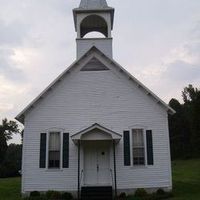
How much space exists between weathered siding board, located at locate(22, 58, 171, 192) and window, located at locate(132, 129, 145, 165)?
0.39m

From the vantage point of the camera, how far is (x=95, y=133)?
2058 cm

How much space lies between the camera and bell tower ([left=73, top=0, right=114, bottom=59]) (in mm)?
23375

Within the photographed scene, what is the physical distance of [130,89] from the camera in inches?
865

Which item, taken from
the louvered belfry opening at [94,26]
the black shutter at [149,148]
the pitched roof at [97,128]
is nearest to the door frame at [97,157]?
the pitched roof at [97,128]

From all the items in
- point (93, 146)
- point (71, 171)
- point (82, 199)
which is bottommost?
point (82, 199)

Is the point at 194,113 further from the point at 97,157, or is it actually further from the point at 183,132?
the point at 97,157

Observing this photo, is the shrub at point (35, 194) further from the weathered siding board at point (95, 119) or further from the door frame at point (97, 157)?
the door frame at point (97, 157)

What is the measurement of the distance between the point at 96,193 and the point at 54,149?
11.1ft

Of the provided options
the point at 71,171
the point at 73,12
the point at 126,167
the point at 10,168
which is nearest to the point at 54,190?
the point at 71,171

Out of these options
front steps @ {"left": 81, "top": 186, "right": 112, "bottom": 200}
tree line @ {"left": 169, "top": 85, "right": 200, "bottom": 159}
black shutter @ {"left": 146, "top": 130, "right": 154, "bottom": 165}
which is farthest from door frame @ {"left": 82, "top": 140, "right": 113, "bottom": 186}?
tree line @ {"left": 169, "top": 85, "right": 200, "bottom": 159}

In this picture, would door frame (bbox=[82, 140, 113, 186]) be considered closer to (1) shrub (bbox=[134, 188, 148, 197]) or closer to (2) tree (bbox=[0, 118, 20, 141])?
(1) shrub (bbox=[134, 188, 148, 197])

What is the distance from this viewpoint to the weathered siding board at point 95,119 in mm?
20984

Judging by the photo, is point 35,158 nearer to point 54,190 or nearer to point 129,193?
point 54,190

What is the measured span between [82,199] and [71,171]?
203 cm
